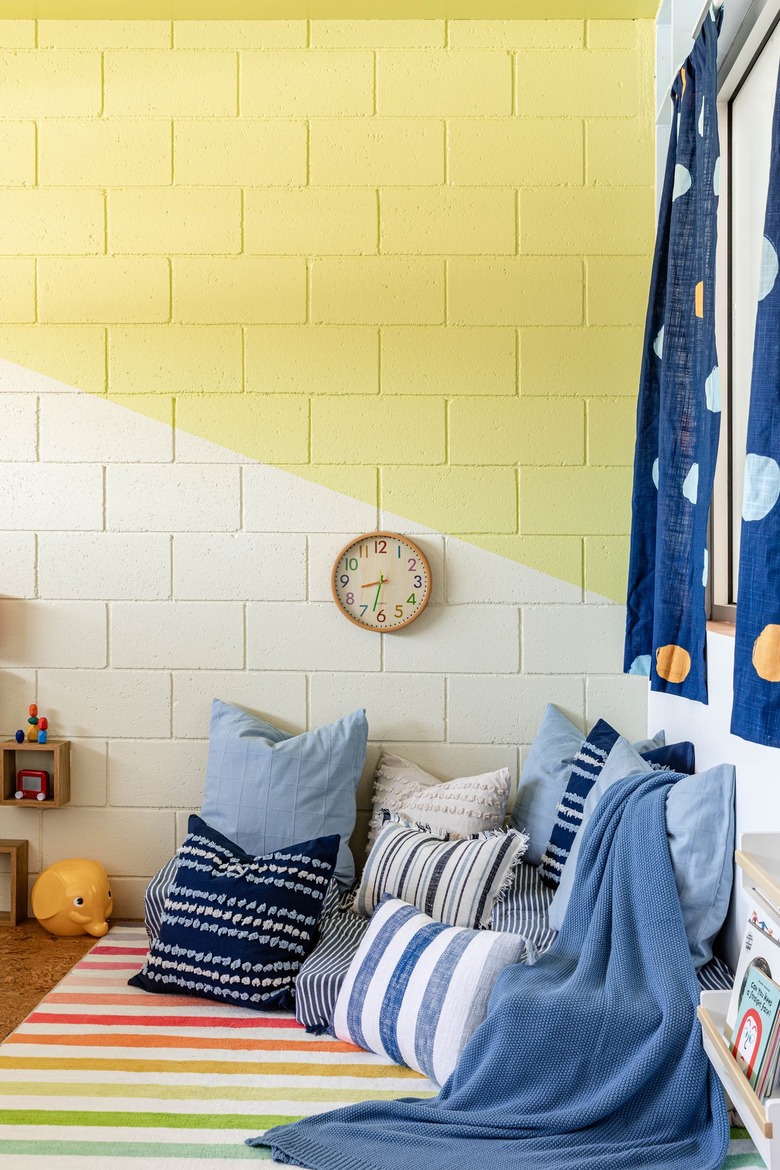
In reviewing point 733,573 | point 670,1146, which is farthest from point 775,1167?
point 733,573

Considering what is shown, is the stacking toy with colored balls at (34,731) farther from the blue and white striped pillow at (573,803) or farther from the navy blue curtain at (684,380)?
the navy blue curtain at (684,380)

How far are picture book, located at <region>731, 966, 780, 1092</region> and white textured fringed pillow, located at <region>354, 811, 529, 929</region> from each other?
0.81m

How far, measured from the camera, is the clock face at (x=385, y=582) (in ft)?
9.23

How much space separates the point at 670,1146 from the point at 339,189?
7.98 feet

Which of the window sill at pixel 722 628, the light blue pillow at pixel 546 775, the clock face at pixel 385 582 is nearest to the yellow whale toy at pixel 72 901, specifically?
the clock face at pixel 385 582

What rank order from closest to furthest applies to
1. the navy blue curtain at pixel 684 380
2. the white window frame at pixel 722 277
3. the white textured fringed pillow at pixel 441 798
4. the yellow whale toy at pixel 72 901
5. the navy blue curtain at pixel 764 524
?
the navy blue curtain at pixel 764 524, the navy blue curtain at pixel 684 380, the white window frame at pixel 722 277, the white textured fringed pillow at pixel 441 798, the yellow whale toy at pixel 72 901

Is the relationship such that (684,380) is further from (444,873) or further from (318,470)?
(444,873)

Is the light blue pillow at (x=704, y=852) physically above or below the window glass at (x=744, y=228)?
below

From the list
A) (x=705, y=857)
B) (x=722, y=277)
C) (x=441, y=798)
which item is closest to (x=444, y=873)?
(x=441, y=798)

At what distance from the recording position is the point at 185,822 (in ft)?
9.42

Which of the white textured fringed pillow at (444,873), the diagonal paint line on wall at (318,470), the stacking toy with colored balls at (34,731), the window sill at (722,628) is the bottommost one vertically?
the white textured fringed pillow at (444,873)

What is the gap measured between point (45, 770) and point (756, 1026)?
6.86ft

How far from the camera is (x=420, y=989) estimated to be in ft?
6.44

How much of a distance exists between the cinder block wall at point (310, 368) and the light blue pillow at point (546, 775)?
0.09 m
